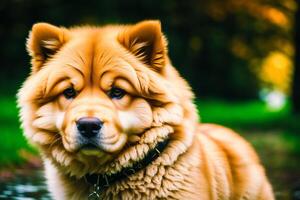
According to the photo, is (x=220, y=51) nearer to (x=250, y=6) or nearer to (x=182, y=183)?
(x=250, y=6)

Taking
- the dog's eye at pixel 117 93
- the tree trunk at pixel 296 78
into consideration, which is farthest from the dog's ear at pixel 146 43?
the tree trunk at pixel 296 78

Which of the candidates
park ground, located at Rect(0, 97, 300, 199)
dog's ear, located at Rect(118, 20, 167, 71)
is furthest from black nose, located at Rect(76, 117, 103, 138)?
park ground, located at Rect(0, 97, 300, 199)

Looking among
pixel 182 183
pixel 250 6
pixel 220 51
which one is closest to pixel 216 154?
pixel 182 183

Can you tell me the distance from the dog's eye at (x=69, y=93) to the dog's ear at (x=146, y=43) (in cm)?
55

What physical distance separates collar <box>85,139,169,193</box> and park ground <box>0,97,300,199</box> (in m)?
3.13

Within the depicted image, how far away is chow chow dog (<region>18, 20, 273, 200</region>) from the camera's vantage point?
5.28 metres

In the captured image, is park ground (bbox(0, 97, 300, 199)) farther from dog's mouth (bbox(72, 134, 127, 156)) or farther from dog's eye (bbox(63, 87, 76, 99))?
dog's eye (bbox(63, 87, 76, 99))

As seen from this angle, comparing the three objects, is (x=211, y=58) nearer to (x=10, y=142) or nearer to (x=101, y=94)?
(x=10, y=142)

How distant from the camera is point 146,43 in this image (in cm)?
559

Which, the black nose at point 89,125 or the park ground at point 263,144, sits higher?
the park ground at point 263,144

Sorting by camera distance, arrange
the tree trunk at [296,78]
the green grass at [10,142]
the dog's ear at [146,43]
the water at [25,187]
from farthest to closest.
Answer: the tree trunk at [296,78], the green grass at [10,142], the water at [25,187], the dog's ear at [146,43]

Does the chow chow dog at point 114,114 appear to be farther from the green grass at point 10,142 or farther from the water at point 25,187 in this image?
the green grass at point 10,142

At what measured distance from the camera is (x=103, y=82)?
5309mm

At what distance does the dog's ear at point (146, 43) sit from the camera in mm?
5543
